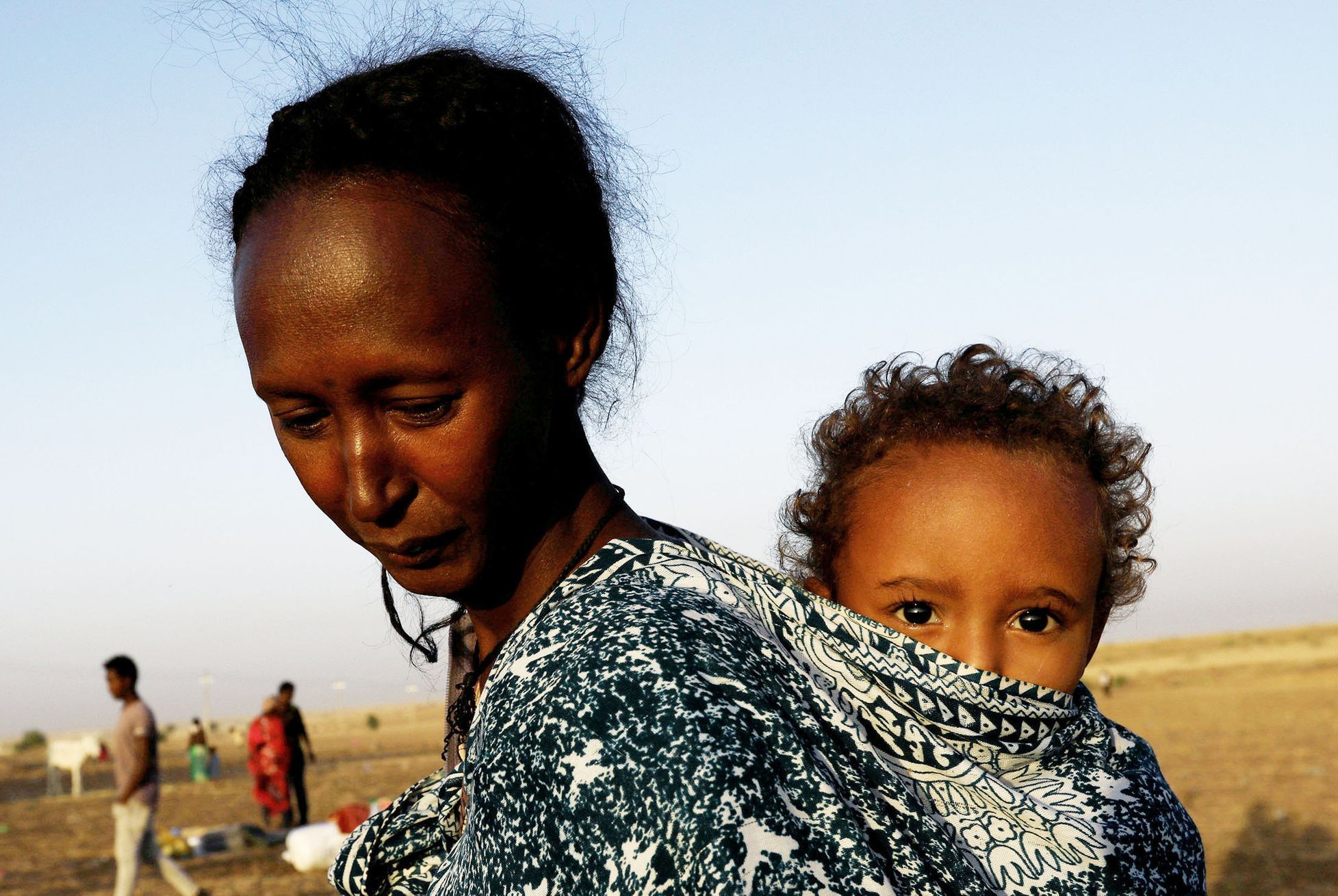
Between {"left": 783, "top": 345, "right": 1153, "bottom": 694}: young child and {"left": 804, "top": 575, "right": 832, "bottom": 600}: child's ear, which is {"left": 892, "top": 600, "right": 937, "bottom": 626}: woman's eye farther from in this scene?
{"left": 804, "top": 575, "right": 832, "bottom": 600}: child's ear

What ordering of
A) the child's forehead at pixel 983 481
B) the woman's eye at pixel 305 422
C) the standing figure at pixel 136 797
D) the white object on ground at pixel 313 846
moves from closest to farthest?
the woman's eye at pixel 305 422, the child's forehead at pixel 983 481, the standing figure at pixel 136 797, the white object on ground at pixel 313 846

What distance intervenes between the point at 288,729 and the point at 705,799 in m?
15.2

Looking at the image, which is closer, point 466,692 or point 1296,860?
point 466,692

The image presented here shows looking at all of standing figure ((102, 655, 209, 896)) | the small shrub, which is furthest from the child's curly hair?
the small shrub

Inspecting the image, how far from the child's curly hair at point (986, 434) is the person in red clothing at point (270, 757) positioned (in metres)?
12.9

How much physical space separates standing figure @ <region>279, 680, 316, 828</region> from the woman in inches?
562

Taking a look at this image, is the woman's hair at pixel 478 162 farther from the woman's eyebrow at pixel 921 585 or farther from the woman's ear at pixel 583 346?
the woman's eyebrow at pixel 921 585

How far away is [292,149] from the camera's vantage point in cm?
159

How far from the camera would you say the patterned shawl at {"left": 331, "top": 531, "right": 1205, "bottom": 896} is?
44.2 inches

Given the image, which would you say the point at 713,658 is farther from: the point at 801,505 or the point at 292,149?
the point at 801,505

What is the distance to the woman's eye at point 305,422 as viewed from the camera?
153cm

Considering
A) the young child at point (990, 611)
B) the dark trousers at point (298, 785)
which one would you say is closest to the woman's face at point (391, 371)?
the young child at point (990, 611)

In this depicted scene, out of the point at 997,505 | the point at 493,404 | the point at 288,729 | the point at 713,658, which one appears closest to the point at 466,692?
the point at 493,404

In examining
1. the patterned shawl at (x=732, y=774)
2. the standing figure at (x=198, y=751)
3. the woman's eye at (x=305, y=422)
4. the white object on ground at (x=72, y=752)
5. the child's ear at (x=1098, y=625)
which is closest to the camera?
the patterned shawl at (x=732, y=774)
